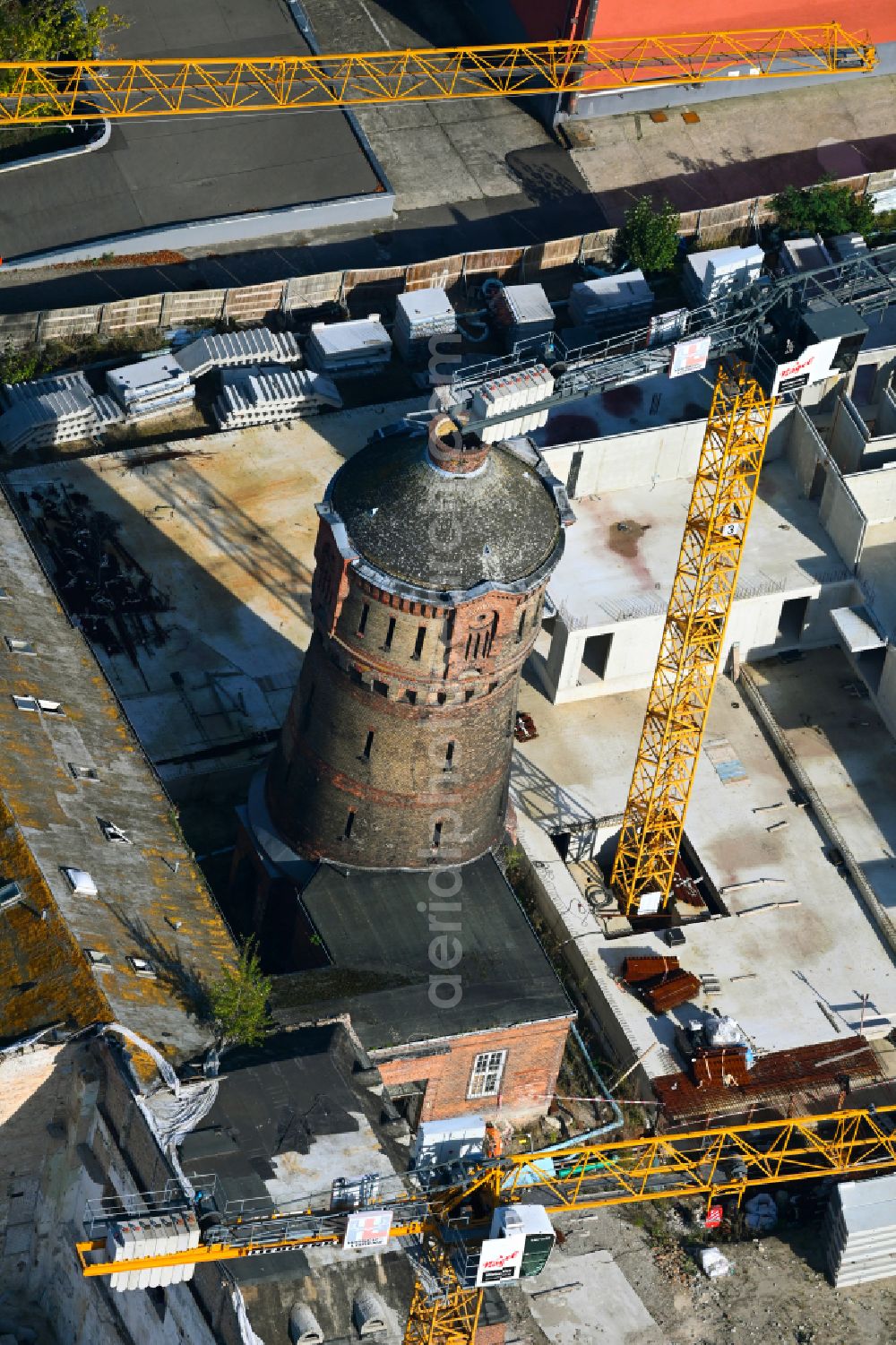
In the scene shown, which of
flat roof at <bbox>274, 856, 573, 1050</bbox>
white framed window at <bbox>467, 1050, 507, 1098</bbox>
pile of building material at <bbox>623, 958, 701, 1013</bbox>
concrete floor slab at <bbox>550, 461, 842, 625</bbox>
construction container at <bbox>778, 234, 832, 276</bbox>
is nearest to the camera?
flat roof at <bbox>274, 856, 573, 1050</bbox>

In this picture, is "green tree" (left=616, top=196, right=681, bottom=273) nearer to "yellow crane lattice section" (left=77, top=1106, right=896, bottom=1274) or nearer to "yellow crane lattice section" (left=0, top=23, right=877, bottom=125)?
"yellow crane lattice section" (left=0, top=23, right=877, bottom=125)

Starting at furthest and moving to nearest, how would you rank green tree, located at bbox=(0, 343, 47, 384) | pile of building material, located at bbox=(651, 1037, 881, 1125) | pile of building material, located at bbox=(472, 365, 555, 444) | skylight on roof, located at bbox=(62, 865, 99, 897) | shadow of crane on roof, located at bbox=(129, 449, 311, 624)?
green tree, located at bbox=(0, 343, 47, 384), shadow of crane on roof, located at bbox=(129, 449, 311, 624), pile of building material, located at bbox=(651, 1037, 881, 1125), pile of building material, located at bbox=(472, 365, 555, 444), skylight on roof, located at bbox=(62, 865, 99, 897)

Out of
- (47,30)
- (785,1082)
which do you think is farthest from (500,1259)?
(47,30)

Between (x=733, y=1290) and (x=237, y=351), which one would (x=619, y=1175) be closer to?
(x=733, y=1290)

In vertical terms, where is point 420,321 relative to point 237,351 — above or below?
A: above

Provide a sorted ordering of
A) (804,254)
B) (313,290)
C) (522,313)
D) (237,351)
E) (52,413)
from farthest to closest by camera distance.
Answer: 1. (804,254)
2. (313,290)
3. (522,313)
4. (237,351)
5. (52,413)

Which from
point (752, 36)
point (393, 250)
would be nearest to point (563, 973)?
point (393, 250)

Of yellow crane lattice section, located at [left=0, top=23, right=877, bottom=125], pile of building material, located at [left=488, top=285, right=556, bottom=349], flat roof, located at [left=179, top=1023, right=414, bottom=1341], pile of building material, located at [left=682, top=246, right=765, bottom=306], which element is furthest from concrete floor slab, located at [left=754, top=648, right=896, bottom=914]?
yellow crane lattice section, located at [left=0, top=23, right=877, bottom=125]
